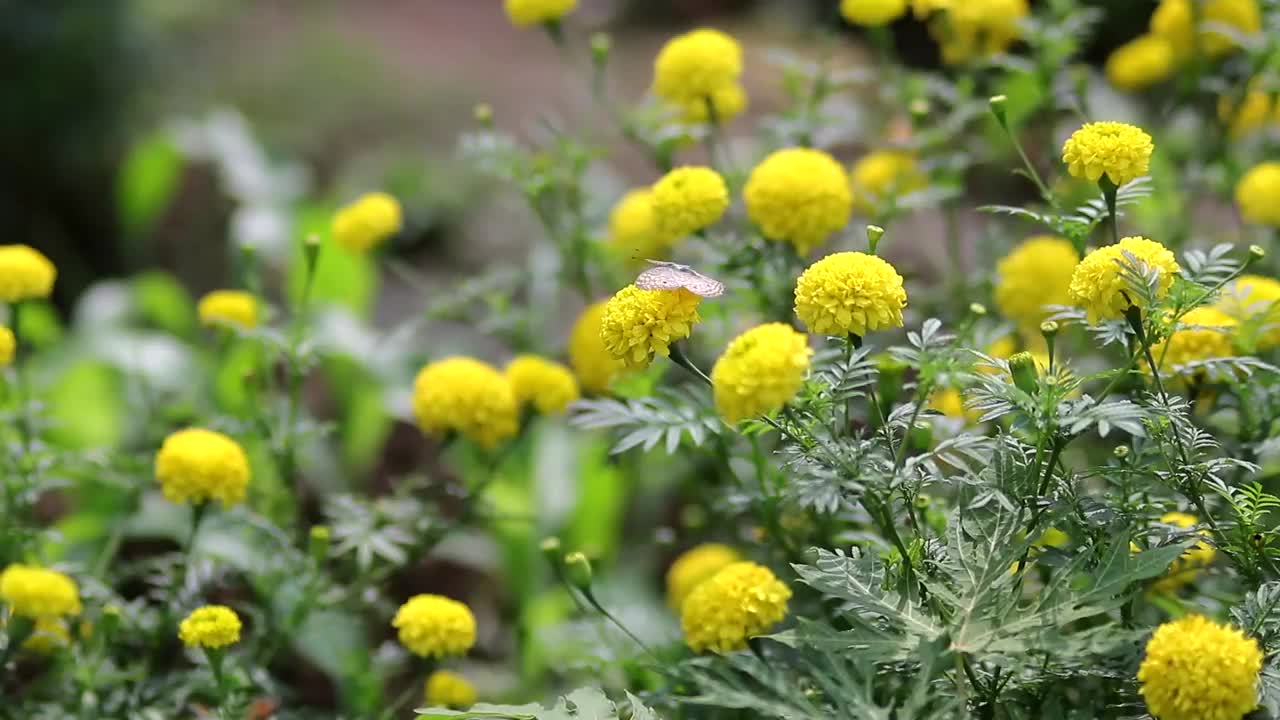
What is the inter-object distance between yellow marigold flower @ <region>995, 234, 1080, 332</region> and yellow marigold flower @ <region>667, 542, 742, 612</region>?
52cm

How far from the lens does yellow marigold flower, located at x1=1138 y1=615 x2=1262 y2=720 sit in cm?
102

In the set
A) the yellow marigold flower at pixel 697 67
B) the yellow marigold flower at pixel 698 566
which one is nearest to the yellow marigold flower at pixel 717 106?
the yellow marigold flower at pixel 697 67

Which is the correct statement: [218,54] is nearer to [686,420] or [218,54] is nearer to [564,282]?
[564,282]

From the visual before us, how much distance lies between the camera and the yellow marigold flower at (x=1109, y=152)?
1241mm

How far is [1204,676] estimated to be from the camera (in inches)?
40.3

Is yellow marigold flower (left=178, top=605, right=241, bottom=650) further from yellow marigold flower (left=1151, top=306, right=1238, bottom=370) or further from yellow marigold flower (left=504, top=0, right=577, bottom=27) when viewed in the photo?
yellow marigold flower (left=1151, top=306, right=1238, bottom=370)

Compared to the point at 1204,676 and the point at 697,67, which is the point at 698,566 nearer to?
the point at 697,67

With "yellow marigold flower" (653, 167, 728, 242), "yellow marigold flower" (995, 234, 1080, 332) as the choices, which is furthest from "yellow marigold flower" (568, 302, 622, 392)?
"yellow marigold flower" (995, 234, 1080, 332)

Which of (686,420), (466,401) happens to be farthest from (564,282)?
(686,420)

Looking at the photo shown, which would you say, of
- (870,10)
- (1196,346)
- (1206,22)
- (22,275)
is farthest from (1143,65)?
(22,275)

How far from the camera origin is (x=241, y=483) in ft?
5.53

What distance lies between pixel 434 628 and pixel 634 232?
28.1 inches

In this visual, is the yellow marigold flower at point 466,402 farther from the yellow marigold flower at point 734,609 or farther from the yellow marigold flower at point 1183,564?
the yellow marigold flower at point 1183,564

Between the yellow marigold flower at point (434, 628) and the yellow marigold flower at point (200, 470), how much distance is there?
31 cm
